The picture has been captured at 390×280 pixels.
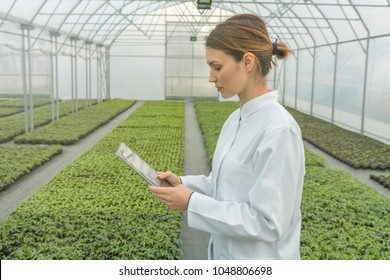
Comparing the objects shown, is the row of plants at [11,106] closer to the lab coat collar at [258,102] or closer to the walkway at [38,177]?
the walkway at [38,177]

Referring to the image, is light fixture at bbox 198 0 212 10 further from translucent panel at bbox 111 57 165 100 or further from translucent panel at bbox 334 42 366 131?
translucent panel at bbox 111 57 165 100

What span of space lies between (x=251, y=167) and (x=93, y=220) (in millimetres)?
4843

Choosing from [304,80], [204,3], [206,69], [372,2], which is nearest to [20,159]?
[204,3]

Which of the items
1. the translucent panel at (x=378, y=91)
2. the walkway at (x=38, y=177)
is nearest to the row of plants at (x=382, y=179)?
the translucent panel at (x=378, y=91)

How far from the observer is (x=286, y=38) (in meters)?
28.1

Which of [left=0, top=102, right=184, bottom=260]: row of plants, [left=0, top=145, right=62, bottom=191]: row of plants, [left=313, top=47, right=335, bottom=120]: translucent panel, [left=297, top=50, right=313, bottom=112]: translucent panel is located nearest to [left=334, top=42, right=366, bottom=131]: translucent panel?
[left=313, top=47, right=335, bottom=120]: translucent panel

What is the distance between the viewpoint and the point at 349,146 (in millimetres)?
13516

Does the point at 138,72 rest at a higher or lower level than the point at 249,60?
higher

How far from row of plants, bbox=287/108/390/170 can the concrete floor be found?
24 centimetres

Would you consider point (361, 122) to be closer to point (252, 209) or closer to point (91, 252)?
point (91, 252)

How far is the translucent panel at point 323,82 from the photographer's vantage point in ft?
67.2

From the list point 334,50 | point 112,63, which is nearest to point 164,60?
point 112,63

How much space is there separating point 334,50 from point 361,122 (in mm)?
5006

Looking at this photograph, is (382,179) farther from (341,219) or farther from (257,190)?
(257,190)
